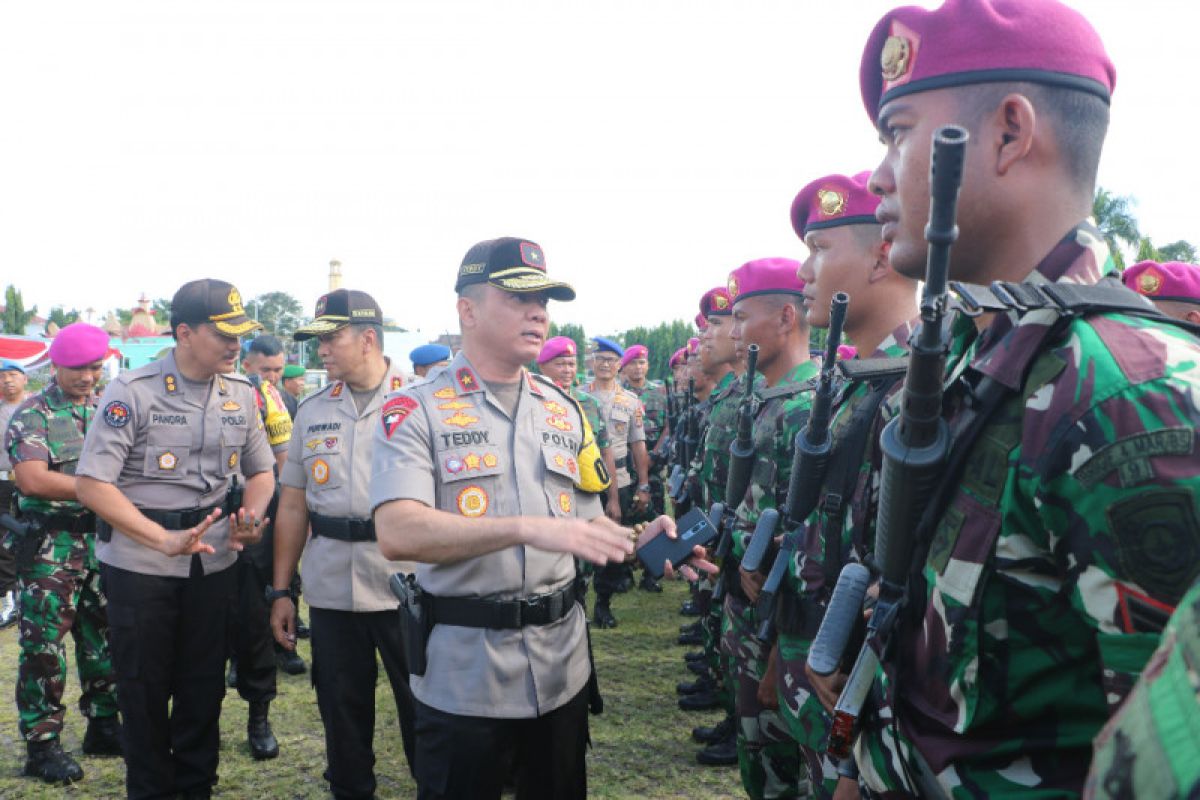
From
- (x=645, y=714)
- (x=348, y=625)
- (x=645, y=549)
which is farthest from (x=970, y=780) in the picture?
(x=645, y=714)

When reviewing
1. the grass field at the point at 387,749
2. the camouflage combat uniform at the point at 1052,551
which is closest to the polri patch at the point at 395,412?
the camouflage combat uniform at the point at 1052,551

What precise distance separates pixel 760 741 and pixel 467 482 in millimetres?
1790

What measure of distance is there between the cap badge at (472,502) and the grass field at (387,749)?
2390 millimetres

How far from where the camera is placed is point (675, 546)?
8.34ft

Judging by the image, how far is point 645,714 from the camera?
520cm

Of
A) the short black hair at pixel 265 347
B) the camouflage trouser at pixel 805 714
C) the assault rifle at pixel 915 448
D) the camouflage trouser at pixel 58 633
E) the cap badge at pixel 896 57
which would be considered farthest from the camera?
the short black hair at pixel 265 347

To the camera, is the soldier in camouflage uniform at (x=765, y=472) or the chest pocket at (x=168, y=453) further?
the chest pocket at (x=168, y=453)

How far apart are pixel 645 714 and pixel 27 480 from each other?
4.23 meters

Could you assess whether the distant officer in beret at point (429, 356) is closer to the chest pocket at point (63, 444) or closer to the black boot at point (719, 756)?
the chest pocket at point (63, 444)

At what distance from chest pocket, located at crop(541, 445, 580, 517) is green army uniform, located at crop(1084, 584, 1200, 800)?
222cm

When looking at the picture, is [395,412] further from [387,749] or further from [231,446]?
[387,749]

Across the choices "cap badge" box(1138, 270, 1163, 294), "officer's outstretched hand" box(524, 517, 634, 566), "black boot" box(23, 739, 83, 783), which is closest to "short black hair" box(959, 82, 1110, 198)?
"officer's outstretched hand" box(524, 517, 634, 566)

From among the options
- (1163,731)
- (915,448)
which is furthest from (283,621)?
(1163,731)

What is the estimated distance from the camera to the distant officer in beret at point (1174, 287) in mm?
3891
